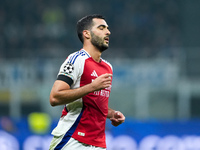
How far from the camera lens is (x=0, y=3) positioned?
62.6ft

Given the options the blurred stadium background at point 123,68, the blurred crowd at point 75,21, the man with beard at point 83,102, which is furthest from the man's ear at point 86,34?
the blurred crowd at point 75,21

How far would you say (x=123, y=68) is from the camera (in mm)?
13719

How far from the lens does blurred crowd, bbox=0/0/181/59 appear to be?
17531 mm

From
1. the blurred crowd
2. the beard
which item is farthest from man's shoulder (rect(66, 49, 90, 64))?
the blurred crowd

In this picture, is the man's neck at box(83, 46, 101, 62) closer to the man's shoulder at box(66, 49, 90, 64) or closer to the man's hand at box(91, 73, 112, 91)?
the man's shoulder at box(66, 49, 90, 64)

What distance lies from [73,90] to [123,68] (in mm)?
9814

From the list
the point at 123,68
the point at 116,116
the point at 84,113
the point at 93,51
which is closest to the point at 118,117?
the point at 116,116

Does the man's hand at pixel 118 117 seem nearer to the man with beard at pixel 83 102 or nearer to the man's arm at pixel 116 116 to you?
the man's arm at pixel 116 116

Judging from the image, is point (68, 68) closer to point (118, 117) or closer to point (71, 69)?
point (71, 69)

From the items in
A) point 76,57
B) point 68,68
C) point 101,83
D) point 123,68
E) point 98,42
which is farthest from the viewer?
point 123,68

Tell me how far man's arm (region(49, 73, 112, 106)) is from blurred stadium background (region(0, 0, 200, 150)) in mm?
5832

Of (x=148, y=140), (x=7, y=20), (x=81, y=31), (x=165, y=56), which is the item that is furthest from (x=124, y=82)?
(x=81, y=31)

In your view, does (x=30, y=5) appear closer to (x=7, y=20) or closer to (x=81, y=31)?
(x=7, y=20)

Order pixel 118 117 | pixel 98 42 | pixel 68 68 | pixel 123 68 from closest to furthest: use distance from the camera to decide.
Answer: pixel 68 68, pixel 98 42, pixel 118 117, pixel 123 68
